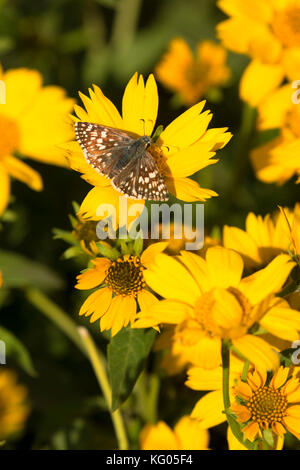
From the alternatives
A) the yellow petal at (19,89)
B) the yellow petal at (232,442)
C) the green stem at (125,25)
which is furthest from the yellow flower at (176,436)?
the green stem at (125,25)

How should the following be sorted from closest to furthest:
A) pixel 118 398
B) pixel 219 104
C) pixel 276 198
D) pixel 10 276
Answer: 1. pixel 118 398
2. pixel 10 276
3. pixel 276 198
4. pixel 219 104

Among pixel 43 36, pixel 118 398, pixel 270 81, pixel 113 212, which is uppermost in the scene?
pixel 43 36

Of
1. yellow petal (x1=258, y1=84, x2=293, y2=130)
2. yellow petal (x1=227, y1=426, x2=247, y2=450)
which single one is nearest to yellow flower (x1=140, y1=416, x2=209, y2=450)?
yellow petal (x1=227, y1=426, x2=247, y2=450)

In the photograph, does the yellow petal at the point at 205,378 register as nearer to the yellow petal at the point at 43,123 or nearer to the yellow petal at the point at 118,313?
the yellow petal at the point at 118,313

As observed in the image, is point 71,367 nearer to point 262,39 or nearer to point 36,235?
point 36,235

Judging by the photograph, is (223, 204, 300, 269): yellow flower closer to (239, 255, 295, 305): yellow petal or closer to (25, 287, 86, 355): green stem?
(239, 255, 295, 305): yellow petal

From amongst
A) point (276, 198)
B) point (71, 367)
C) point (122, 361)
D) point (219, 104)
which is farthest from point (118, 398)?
point (219, 104)
